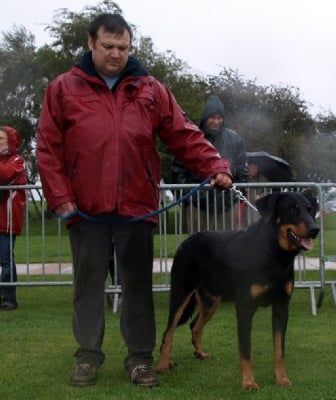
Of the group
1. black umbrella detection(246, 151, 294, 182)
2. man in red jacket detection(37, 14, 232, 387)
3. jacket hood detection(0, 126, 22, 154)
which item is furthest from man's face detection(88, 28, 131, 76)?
black umbrella detection(246, 151, 294, 182)

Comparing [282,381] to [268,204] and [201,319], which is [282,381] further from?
[268,204]

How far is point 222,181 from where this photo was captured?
423cm

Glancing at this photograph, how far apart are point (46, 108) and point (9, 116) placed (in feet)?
105

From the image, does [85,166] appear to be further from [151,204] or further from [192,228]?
[192,228]

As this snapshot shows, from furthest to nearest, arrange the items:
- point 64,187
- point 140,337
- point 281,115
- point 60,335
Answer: point 281,115 < point 60,335 < point 140,337 < point 64,187

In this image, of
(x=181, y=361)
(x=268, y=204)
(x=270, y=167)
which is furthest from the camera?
(x=270, y=167)

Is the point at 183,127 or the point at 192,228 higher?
the point at 183,127

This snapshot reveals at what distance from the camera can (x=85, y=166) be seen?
416 centimetres

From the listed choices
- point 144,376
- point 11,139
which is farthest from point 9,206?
point 144,376

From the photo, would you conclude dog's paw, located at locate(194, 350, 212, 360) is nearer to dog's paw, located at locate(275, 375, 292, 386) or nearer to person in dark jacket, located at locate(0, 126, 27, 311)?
dog's paw, located at locate(275, 375, 292, 386)

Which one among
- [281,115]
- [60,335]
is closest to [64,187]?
[60,335]

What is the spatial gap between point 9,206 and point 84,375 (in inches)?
140

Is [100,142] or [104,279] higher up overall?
[100,142]

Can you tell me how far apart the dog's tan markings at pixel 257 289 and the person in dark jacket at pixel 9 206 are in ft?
13.0
